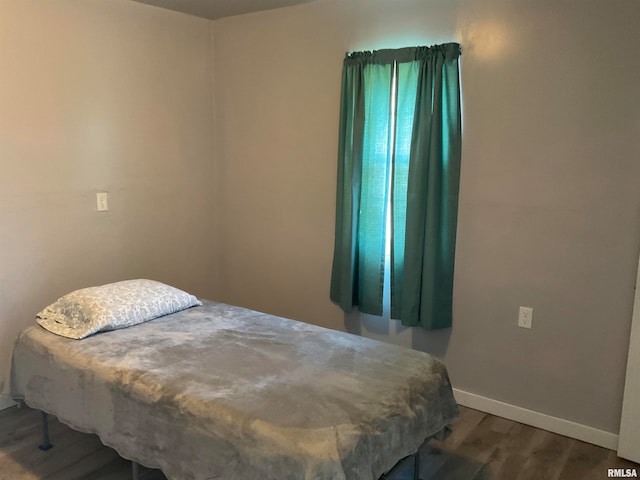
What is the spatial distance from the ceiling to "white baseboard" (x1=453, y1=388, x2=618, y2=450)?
2492 mm

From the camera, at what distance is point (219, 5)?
327 cm

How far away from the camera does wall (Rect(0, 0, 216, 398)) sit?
9.02 feet

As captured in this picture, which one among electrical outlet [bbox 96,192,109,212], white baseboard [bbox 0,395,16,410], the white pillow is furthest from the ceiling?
white baseboard [bbox 0,395,16,410]

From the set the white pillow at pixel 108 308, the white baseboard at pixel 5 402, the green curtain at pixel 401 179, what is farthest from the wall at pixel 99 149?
the green curtain at pixel 401 179

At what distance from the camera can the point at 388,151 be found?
9.81ft

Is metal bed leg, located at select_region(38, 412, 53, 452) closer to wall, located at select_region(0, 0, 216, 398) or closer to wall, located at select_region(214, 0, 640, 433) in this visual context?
wall, located at select_region(0, 0, 216, 398)

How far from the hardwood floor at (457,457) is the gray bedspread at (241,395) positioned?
0.97 feet

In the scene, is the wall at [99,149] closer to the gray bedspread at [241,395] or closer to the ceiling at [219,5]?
A: the ceiling at [219,5]

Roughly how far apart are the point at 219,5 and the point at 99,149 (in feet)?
3.72

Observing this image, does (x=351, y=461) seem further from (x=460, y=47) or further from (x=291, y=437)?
(x=460, y=47)

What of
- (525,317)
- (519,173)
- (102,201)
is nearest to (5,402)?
(102,201)

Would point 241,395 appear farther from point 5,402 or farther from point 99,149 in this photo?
point 99,149

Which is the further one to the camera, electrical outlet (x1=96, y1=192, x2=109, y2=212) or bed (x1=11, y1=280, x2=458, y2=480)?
electrical outlet (x1=96, y1=192, x2=109, y2=212)

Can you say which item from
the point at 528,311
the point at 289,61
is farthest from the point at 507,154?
the point at 289,61
